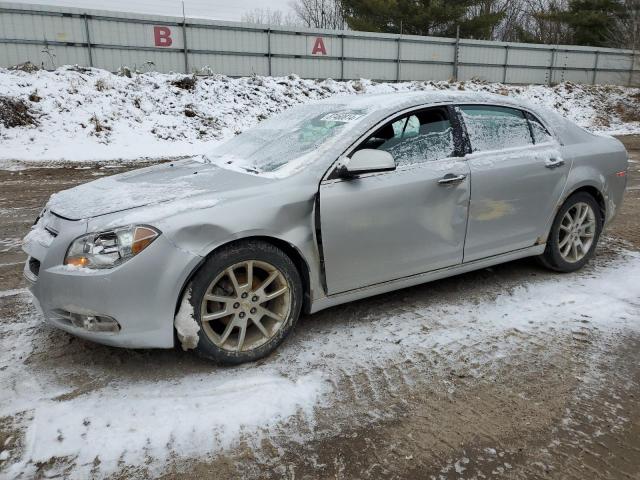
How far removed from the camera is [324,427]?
2.54 m

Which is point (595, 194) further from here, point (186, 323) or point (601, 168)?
point (186, 323)

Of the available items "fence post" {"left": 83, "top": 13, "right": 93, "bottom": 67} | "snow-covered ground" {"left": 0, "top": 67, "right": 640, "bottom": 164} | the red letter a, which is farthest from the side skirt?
the red letter a

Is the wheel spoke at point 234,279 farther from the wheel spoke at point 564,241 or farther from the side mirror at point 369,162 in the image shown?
the wheel spoke at point 564,241

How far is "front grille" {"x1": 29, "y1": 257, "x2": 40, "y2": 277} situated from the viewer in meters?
2.98

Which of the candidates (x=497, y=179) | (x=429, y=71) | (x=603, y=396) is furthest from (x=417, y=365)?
(x=429, y=71)

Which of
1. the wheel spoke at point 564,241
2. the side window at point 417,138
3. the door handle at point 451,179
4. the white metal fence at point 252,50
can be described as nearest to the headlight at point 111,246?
the side window at point 417,138

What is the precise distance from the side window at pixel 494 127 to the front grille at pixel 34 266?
2.99 m

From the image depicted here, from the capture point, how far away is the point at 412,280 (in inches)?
145

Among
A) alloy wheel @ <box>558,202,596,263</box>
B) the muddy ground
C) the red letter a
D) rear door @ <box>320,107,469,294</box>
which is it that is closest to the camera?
the muddy ground

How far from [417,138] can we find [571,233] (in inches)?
71.2

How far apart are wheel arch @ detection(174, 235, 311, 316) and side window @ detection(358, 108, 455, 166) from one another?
85cm

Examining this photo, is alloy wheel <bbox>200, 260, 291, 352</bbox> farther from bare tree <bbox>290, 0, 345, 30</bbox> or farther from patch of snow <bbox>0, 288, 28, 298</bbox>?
bare tree <bbox>290, 0, 345, 30</bbox>

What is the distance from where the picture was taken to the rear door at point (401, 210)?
3.28 meters

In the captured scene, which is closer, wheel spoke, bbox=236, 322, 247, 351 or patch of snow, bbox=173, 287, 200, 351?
patch of snow, bbox=173, 287, 200, 351
